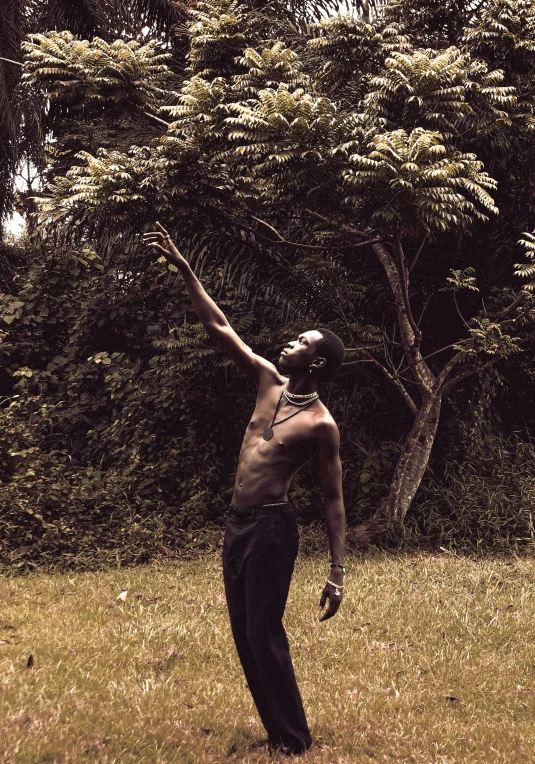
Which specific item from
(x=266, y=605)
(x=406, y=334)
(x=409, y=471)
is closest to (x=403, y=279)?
(x=406, y=334)

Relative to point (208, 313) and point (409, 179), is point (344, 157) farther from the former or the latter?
point (208, 313)

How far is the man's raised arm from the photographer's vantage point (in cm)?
375

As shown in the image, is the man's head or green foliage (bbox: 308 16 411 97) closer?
the man's head

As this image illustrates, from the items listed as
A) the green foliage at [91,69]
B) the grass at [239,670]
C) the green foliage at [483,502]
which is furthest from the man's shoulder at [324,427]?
the green foliage at [483,502]

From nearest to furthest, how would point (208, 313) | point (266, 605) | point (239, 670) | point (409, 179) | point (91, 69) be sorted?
point (266, 605)
point (208, 313)
point (239, 670)
point (409, 179)
point (91, 69)

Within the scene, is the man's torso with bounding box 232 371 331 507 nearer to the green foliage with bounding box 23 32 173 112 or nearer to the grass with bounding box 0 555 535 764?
the grass with bounding box 0 555 535 764

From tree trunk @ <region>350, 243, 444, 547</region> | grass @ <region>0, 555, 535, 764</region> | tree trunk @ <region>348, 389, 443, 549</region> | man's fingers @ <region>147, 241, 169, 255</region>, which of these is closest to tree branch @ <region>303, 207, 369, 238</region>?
tree trunk @ <region>350, 243, 444, 547</region>

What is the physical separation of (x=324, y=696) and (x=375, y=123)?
5196 millimetres

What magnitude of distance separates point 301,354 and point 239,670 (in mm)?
2410

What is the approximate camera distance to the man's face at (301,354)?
142 inches

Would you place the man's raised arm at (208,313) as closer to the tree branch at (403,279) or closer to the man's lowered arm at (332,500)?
the man's lowered arm at (332,500)

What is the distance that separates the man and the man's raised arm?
3 cm

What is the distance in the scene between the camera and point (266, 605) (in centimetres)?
346

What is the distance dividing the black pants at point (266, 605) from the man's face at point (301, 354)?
2.18 ft
